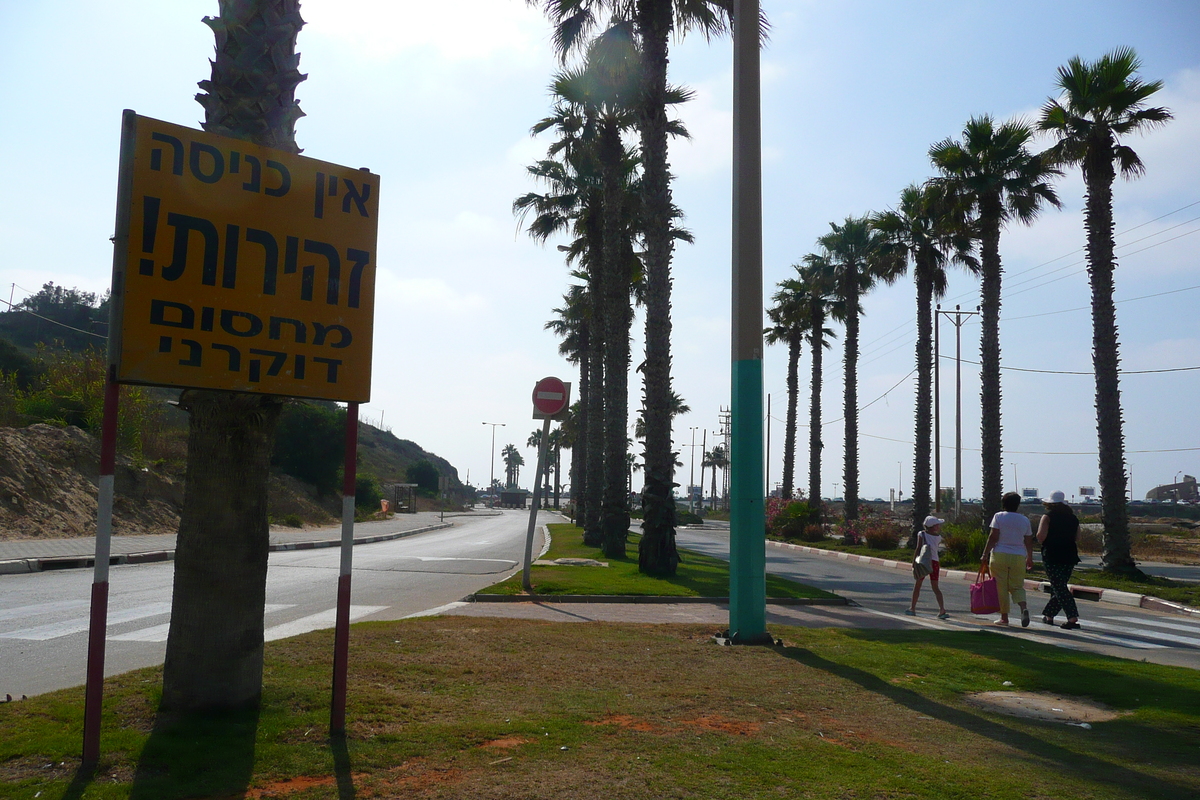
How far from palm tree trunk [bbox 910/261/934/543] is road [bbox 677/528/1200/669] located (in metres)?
9.20

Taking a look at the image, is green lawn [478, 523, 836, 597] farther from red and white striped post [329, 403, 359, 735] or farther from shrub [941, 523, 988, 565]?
red and white striped post [329, 403, 359, 735]

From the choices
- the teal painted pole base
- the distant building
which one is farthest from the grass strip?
the distant building

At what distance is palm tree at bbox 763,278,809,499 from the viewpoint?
40375 mm

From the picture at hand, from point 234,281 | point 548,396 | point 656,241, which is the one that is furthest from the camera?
point 656,241

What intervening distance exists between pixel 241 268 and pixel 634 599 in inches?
370

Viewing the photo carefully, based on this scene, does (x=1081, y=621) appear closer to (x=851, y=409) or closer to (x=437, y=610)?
(x=437, y=610)

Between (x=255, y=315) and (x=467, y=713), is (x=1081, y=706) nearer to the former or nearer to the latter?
(x=467, y=713)

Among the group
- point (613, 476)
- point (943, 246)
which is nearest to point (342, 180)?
point (613, 476)

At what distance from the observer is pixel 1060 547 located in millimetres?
11578

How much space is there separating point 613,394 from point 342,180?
1620 cm

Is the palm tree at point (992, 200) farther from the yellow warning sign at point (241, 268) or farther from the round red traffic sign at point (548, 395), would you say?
the yellow warning sign at point (241, 268)

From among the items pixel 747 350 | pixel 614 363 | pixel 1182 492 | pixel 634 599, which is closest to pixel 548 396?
pixel 634 599

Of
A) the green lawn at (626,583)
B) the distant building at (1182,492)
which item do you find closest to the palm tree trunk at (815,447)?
the green lawn at (626,583)

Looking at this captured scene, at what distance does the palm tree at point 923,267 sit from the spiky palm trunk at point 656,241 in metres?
14.6
